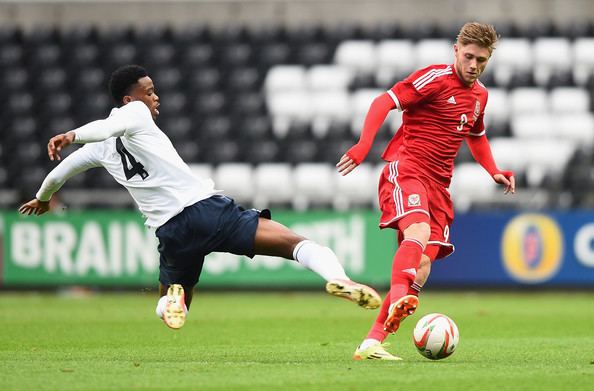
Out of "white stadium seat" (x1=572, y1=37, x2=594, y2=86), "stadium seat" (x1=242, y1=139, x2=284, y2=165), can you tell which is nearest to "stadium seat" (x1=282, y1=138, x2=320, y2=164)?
"stadium seat" (x1=242, y1=139, x2=284, y2=165)

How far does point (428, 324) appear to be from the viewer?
7238mm

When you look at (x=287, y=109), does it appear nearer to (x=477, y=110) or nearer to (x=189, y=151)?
(x=189, y=151)

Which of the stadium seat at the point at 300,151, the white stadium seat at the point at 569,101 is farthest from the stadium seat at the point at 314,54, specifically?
the white stadium seat at the point at 569,101

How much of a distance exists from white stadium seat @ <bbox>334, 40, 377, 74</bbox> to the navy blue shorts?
549 inches

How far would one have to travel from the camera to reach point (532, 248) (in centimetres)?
1625

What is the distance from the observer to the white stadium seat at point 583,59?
20812mm

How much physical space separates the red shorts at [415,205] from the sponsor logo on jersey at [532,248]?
8.60m

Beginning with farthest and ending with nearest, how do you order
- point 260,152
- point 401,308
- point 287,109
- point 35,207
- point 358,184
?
1. point 287,109
2. point 260,152
3. point 358,184
4. point 35,207
5. point 401,308

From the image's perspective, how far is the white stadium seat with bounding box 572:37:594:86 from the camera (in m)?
20.8

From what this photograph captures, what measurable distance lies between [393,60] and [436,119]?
13.5m

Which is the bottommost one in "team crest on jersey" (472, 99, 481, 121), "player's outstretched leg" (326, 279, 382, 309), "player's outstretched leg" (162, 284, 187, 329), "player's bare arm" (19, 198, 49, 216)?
"player's outstretched leg" (162, 284, 187, 329)

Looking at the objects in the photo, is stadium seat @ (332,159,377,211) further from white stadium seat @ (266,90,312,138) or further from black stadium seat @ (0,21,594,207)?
white stadium seat @ (266,90,312,138)

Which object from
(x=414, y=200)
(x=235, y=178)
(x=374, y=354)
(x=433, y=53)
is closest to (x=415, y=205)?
(x=414, y=200)

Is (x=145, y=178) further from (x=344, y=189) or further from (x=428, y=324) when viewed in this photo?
(x=344, y=189)
